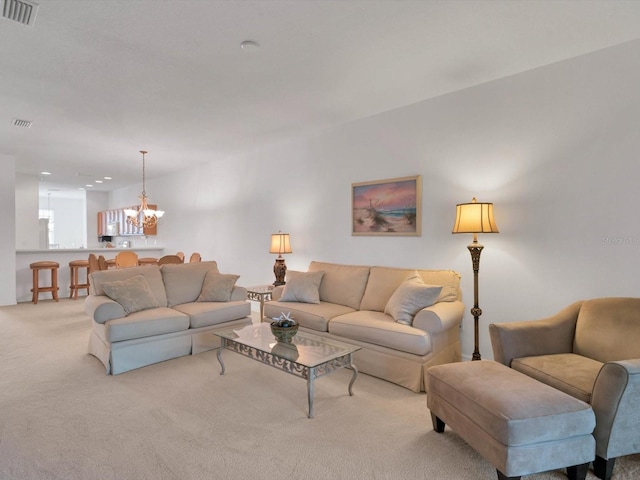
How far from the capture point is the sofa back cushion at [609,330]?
7.40 ft

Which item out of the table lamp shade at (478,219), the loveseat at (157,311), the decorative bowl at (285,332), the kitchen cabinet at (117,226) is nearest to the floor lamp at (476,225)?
the table lamp shade at (478,219)

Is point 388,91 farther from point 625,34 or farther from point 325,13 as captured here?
point 625,34

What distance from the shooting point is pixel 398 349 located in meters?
2.99

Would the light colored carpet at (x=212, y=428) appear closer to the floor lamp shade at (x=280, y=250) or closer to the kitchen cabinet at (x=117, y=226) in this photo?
the floor lamp shade at (x=280, y=250)

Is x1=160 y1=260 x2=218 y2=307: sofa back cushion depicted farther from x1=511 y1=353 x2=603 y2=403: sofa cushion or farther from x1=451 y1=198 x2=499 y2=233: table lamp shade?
x1=511 y1=353 x2=603 y2=403: sofa cushion

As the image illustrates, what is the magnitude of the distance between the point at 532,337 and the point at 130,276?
4.02 metres

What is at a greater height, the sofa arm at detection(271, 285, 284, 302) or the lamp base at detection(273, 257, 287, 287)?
the lamp base at detection(273, 257, 287, 287)

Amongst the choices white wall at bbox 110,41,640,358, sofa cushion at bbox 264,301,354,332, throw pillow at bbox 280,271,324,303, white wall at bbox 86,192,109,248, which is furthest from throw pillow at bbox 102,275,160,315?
white wall at bbox 86,192,109,248

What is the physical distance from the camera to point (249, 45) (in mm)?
2674

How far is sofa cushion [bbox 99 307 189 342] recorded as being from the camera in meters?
3.21

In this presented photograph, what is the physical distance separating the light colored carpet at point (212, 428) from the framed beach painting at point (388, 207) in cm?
173

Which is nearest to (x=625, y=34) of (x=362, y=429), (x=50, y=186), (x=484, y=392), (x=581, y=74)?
(x=581, y=74)

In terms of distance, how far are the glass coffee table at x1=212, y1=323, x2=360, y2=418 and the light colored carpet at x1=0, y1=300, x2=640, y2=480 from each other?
0.94ft

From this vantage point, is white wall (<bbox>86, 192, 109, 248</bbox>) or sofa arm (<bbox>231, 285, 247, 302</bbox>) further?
white wall (<bbox>86, 192, 109, 248</bbox>)
